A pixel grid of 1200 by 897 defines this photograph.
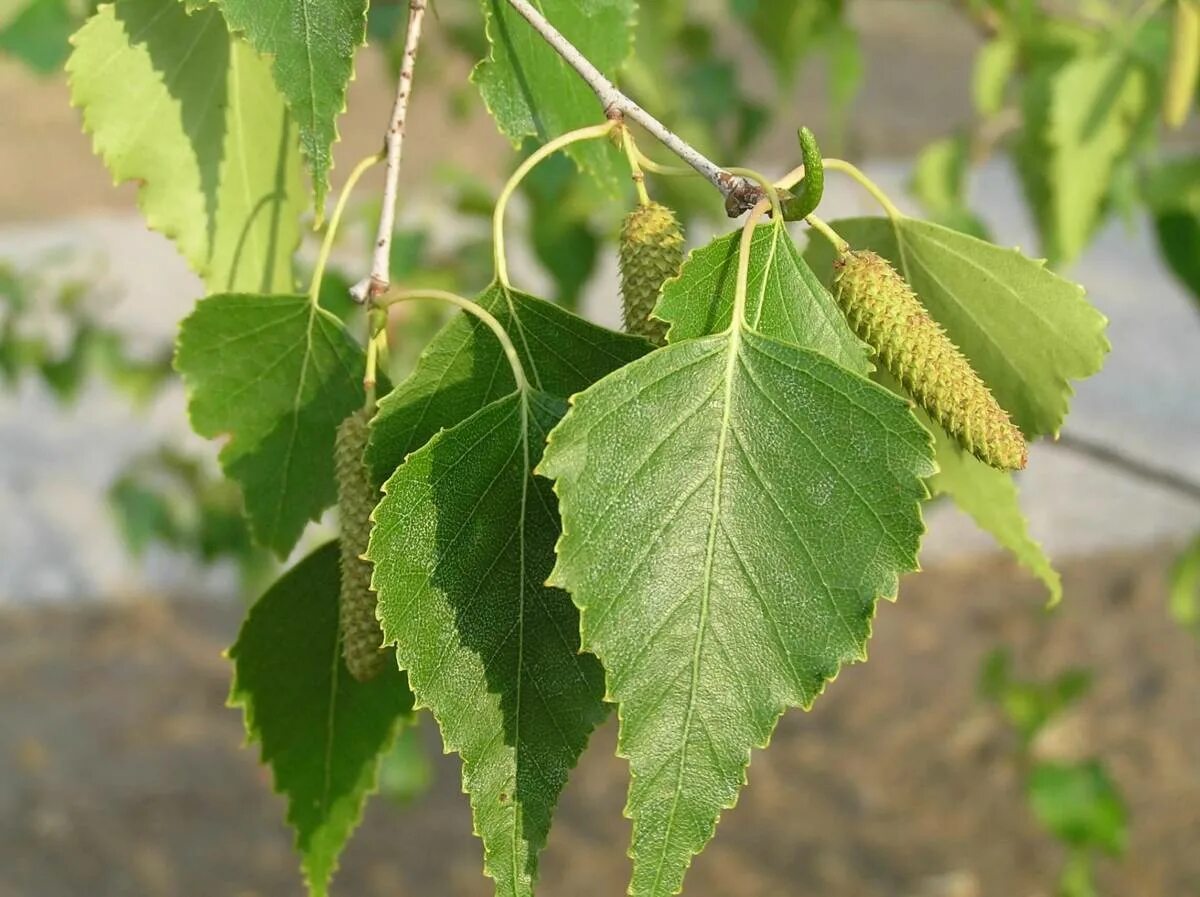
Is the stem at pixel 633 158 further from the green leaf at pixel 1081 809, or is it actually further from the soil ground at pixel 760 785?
the soil ground at pixel 760 785

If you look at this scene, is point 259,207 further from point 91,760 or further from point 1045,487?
point 1045,487

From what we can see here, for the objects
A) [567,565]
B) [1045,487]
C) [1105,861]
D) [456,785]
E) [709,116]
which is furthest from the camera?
[1045,487]

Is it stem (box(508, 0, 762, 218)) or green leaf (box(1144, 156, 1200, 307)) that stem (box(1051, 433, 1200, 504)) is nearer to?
green leaf (box(1144, 156, 1200, 307))

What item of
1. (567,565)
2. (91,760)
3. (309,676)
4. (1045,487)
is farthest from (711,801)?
(1045,487)

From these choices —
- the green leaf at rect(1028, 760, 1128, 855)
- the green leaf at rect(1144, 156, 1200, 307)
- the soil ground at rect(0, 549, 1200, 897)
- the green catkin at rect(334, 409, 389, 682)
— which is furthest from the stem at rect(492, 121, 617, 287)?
the soil ground at rect(0, 549, 1200, 897)

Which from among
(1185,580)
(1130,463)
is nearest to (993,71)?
(1130,463)

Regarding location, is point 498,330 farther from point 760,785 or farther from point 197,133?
point 760,785
